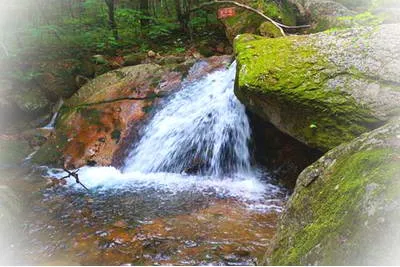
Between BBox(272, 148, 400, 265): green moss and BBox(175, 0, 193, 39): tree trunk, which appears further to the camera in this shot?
BBox(175, 0, 193, 39): tree trunk

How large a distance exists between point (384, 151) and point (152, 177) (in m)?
4.16

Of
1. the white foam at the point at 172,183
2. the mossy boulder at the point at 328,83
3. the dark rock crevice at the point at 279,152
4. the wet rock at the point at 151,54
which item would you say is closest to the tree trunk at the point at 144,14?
the wet rock at the point at 151,54

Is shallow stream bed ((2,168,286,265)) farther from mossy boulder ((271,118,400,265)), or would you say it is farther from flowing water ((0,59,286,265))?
mossy boulder ((271,118,400,265))

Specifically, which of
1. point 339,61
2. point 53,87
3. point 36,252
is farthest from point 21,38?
point 339,61

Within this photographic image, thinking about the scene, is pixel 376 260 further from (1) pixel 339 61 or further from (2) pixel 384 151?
(1) pixel 339 61

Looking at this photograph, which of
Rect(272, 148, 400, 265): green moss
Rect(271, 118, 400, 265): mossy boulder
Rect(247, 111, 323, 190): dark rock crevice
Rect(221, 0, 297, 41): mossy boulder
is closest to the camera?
Rect(271, 118, 400, 265): mossy boulder

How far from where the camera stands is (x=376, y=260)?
137cm

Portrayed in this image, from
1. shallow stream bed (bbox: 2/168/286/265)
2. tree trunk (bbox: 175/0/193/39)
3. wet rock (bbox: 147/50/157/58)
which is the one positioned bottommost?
shallow stream bed (bbox: 2/168/286/265)

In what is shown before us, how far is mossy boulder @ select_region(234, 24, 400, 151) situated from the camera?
364cm

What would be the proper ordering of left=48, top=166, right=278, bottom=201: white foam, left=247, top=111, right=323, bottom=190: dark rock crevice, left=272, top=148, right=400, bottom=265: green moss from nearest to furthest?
left=272, top=148, right=400, bottom=265: green moss < left=48, top=166, right=278, bottom=201: white foam < left=247, top=111, right=323, bottom=190: dark rock crevice

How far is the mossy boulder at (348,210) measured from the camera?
145 centimetres

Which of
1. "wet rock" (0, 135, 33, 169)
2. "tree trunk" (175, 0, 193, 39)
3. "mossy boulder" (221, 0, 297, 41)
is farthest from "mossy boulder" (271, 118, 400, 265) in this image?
"tree trunk" (175, 0, 193, 39)

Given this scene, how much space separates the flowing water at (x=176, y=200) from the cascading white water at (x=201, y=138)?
0.02 m

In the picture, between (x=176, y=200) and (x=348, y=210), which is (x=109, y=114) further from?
(x=348, y=210)
